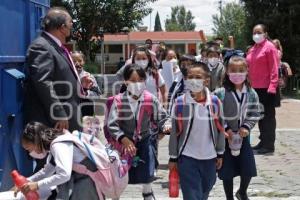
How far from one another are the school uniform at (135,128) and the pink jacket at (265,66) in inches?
152

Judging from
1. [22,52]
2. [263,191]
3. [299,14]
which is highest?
[299,14]

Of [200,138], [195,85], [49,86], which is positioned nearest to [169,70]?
[195,85]

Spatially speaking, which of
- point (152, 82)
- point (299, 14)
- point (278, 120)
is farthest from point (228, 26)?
point (152, 82)

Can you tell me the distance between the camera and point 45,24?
5508 millimetres

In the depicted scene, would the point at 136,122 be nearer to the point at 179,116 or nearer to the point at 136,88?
the point at 136,88

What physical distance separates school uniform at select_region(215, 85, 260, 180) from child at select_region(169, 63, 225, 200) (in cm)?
86

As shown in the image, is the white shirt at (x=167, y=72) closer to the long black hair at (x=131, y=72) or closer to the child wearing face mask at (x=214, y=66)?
the child wearing face mask at (x=214, y=66)

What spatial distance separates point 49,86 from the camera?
A: 17.0 ft

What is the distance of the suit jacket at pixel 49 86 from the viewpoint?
17.1ft

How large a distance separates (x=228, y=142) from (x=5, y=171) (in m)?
2.33

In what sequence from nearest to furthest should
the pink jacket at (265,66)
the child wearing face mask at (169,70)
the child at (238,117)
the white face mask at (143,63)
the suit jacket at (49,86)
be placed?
the suit jacket at (49,86)
the child at (238,117)
the white face mask at (143,63)
the pink jacket at (265,66)
the child wearing face mask at (169,70)

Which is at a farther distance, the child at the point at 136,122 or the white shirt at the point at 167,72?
the white shirt at the point at 167,72

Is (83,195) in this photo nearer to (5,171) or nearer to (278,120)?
(5,171)

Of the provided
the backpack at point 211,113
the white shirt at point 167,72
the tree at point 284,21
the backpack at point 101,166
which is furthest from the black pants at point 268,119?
the tree at point 284,21
